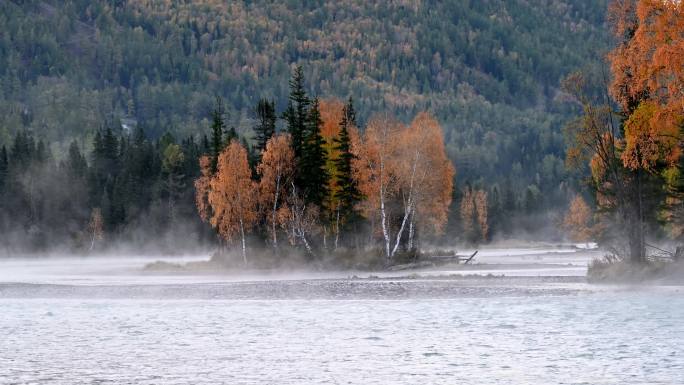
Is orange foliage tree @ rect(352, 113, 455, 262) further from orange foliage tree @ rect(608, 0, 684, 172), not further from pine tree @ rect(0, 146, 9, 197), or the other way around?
pine tree @ rect(0, 146, 9, 197)

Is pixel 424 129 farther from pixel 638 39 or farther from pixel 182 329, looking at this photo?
pixel 182 329

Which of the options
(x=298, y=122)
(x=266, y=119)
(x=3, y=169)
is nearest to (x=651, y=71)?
(x=298, y=122)

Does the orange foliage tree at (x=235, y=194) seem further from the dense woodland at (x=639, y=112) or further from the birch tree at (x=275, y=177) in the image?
the dense woodland at (x=639, y=112)

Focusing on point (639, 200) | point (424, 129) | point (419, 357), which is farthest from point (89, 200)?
point (419, 357)

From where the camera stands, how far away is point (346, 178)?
253ft

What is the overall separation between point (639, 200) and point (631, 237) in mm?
1875

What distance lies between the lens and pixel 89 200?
5782 inches

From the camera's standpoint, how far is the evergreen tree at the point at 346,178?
77062mm

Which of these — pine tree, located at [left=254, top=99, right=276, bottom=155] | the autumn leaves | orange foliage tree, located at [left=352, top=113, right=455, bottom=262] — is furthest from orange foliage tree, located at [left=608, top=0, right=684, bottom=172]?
pine tree, located at [left=254, top=99, right=276, bottom=155]

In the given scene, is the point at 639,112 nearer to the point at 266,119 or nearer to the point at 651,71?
the point at 651,71

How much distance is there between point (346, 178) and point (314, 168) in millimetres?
3113

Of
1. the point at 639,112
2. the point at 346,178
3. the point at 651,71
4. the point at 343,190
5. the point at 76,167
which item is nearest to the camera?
the point at 651,71

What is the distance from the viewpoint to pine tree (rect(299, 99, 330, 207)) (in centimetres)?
7869

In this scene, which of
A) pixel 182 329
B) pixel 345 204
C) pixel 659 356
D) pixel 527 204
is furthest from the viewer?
pixel 527 204
